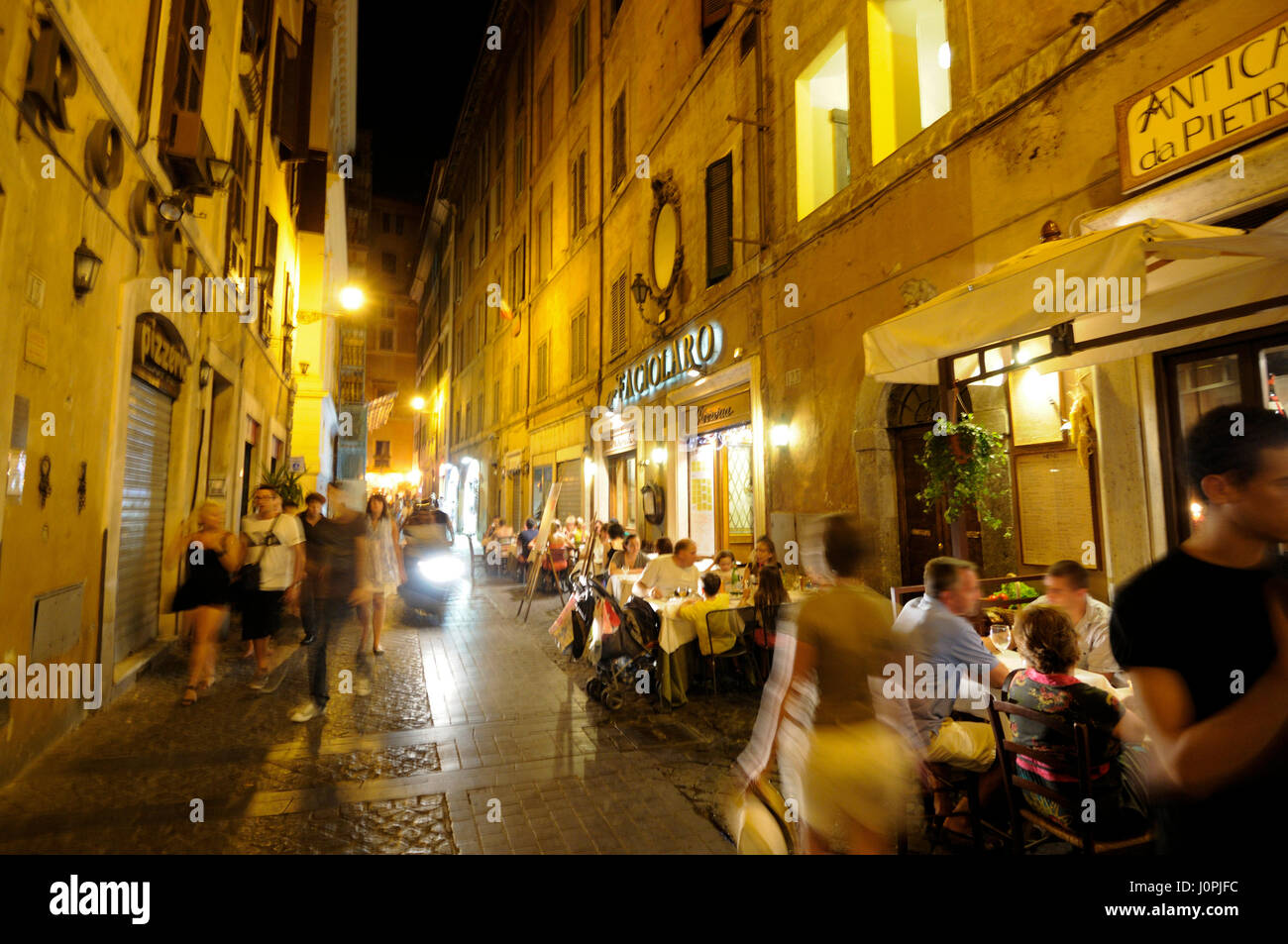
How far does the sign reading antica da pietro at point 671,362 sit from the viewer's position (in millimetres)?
10758

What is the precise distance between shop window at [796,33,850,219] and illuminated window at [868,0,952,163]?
1.03 meters

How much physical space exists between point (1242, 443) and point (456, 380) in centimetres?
3366

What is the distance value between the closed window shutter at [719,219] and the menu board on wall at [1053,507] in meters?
5.72

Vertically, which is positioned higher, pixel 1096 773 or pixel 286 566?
pixel 286 566

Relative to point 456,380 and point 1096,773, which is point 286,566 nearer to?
point 1096,773

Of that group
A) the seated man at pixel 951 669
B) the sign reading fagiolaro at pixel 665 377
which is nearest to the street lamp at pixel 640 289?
the sign reading fagiolaro at pixel 665 377

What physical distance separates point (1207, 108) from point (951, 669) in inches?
158

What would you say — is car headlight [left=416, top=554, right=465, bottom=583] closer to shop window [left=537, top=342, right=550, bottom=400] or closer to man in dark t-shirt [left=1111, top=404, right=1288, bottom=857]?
man in dark t-shirt [left=1111, top=404, right=1288, bottom=857]

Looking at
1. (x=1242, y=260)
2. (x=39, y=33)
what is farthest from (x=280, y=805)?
(x=1242, y=260)

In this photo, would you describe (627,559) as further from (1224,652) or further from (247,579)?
(1224,652)

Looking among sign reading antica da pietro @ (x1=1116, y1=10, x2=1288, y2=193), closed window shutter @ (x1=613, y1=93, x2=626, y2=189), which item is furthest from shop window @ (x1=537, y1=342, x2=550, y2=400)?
sign reading antica da pietro @ (x1=1116, y1=10, x2=1288, y2=193)

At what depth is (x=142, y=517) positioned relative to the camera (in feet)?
22.5

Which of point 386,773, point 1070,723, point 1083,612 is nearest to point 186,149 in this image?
point 386,773

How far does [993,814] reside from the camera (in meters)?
3.29
